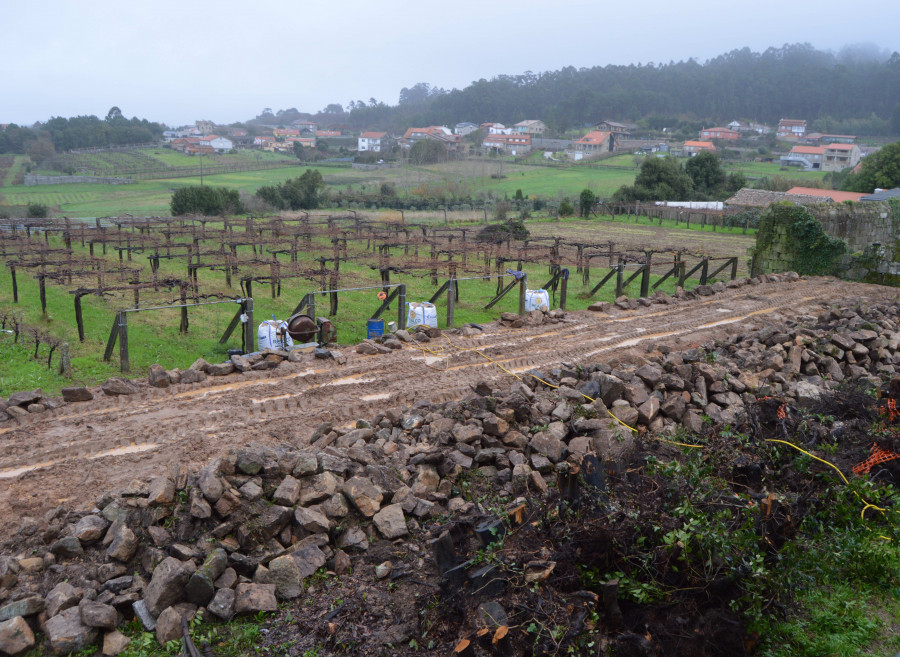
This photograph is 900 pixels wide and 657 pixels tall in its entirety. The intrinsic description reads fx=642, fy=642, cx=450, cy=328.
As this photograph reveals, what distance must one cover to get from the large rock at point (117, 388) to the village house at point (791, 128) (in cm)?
14161

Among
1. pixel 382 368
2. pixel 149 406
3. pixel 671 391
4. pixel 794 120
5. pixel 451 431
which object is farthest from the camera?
pixel 794 120

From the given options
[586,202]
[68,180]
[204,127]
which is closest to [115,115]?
[204,127]

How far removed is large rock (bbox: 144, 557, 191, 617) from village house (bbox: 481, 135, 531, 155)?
109241 mm

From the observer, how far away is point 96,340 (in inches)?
634

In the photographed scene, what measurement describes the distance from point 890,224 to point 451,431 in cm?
2389

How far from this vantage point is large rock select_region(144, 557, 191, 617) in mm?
5039

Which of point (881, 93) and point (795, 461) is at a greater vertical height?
point (881, 93)

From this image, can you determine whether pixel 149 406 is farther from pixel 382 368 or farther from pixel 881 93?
pixel 881 93

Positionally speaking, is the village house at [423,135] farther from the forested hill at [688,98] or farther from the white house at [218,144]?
the white house at [218,144]

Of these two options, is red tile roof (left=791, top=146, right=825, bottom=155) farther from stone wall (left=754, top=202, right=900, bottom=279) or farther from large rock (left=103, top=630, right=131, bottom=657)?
large rock (left=103, top=630, right=131, bottom=657)

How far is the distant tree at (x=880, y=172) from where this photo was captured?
50594mm

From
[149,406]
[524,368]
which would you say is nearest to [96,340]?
[149,406]

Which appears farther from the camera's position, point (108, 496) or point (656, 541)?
point (108, 496)

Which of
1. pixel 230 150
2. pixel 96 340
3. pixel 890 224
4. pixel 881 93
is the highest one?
pixel 881 93
